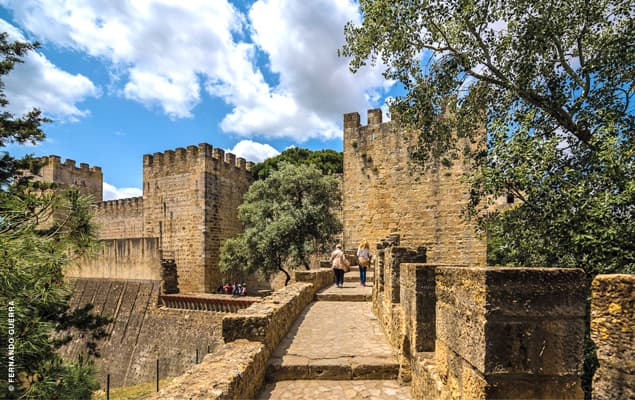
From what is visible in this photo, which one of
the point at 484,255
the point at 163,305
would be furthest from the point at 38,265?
the point at 484,255

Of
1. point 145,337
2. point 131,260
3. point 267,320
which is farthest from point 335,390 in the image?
point 131,260

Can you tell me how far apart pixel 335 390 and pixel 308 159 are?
25.6 meters

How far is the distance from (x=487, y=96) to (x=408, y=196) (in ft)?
22.5

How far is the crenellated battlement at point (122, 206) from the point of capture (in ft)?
79.6

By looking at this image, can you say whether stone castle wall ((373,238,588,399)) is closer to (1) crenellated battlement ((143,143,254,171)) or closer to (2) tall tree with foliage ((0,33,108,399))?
(2) tall tree with foliage ((0,33,108,399))

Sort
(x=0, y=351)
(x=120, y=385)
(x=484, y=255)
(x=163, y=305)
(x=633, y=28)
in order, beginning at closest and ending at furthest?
(x=0, y=351) → (x=633, y=28) → (x=484, y=255) → (x=120, y=385) → (x=163, y=305)

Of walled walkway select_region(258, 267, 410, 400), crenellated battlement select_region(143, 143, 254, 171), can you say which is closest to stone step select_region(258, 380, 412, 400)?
walled walkway select_region(258, 267, 410, 400)

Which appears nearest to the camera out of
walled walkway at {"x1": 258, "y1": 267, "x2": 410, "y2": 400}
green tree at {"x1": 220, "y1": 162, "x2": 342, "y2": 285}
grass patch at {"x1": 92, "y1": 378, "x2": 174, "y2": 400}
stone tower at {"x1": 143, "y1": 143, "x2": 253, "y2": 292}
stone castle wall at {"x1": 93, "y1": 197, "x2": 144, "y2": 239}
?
walled walkway at {"x1": 258, "y1": 267, "x2": 410, "y2": 400}

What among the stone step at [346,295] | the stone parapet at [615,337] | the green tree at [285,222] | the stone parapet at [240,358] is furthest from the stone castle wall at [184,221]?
the stone parapet at [615,337]

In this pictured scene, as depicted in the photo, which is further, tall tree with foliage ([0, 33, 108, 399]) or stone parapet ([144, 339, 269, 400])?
tall tree with foliage ([0, 33, 108, 399])

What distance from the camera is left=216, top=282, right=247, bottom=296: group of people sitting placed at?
18344mm

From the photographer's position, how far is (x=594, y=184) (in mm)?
5430

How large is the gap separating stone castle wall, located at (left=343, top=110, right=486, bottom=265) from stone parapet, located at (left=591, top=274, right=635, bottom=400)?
12026 millimetres

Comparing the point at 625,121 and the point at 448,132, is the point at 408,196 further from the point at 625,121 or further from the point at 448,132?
the point at 625,121
